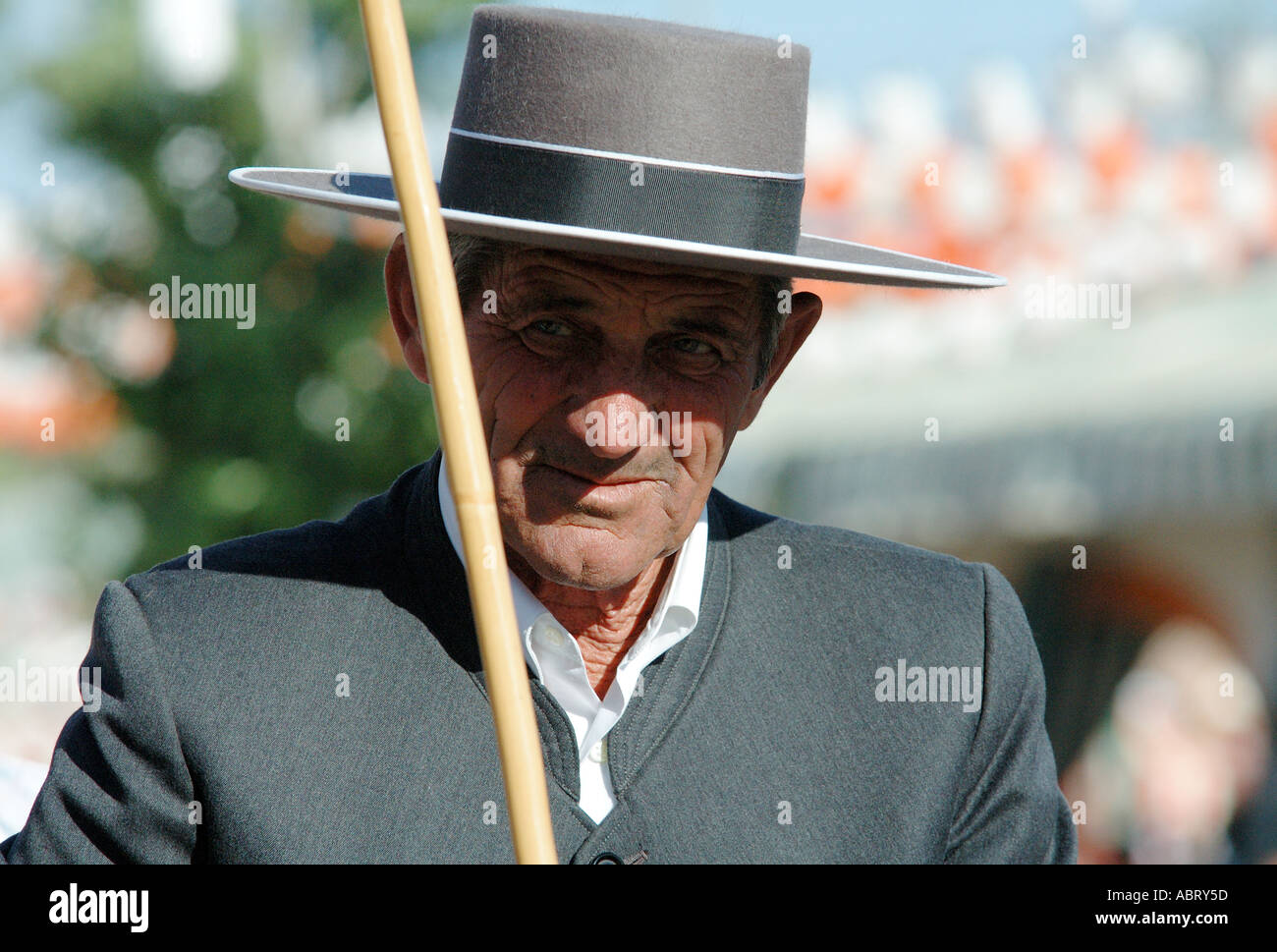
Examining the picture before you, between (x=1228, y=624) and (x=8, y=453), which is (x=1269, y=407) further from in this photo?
(x=8, y=453)

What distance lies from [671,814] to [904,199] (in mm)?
10034

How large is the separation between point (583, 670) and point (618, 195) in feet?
2.28

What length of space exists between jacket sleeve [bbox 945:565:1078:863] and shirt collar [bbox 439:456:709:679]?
476 millimetres

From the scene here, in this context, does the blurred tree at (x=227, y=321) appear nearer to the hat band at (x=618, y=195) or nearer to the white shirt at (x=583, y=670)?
the white shirt at (x=583, y=670)

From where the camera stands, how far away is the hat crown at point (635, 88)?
206 centimetres

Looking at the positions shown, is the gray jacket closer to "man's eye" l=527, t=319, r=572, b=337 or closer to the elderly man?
the elderly man

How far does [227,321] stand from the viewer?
940 cm

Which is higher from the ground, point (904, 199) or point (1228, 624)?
point (904, 199)

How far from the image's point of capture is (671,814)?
2191 mm

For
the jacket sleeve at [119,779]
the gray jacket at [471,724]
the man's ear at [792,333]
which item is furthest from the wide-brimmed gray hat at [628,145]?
the jacket sleeve at [119,779]

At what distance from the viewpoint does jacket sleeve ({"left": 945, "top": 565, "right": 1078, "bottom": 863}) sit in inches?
93.2
